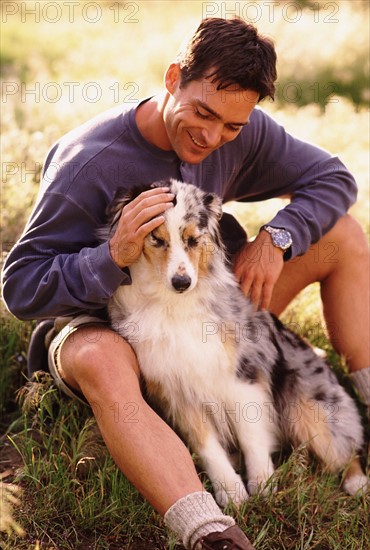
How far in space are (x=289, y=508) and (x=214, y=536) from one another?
63 cm

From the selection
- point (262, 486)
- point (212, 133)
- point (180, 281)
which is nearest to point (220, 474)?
point (262, 486)

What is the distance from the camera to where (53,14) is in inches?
535

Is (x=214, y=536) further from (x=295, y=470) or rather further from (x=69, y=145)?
(x=69, y=145)

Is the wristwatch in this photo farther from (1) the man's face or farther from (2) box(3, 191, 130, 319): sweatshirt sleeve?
(2) box(3, 191, 130, 319): sweatshirt sleeve

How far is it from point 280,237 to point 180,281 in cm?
70

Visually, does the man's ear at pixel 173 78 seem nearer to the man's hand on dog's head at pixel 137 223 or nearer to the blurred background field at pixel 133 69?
the man's hand on dog's head at pixel 137 223

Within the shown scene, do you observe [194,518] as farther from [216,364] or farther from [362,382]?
[362,382]

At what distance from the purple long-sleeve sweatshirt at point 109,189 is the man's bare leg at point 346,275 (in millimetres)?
95

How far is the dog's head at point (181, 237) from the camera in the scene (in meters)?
2.89

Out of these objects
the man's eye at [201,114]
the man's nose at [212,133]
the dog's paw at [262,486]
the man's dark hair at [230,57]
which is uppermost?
the man's dark hair at [230,57]

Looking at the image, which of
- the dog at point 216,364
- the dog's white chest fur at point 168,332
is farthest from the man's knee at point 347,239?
the dog's white chest fur at point 168,332

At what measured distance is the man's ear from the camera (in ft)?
10.2

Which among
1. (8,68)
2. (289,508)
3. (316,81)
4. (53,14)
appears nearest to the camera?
(289,508)

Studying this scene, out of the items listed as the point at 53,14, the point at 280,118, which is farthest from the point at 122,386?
the point at 53,14
